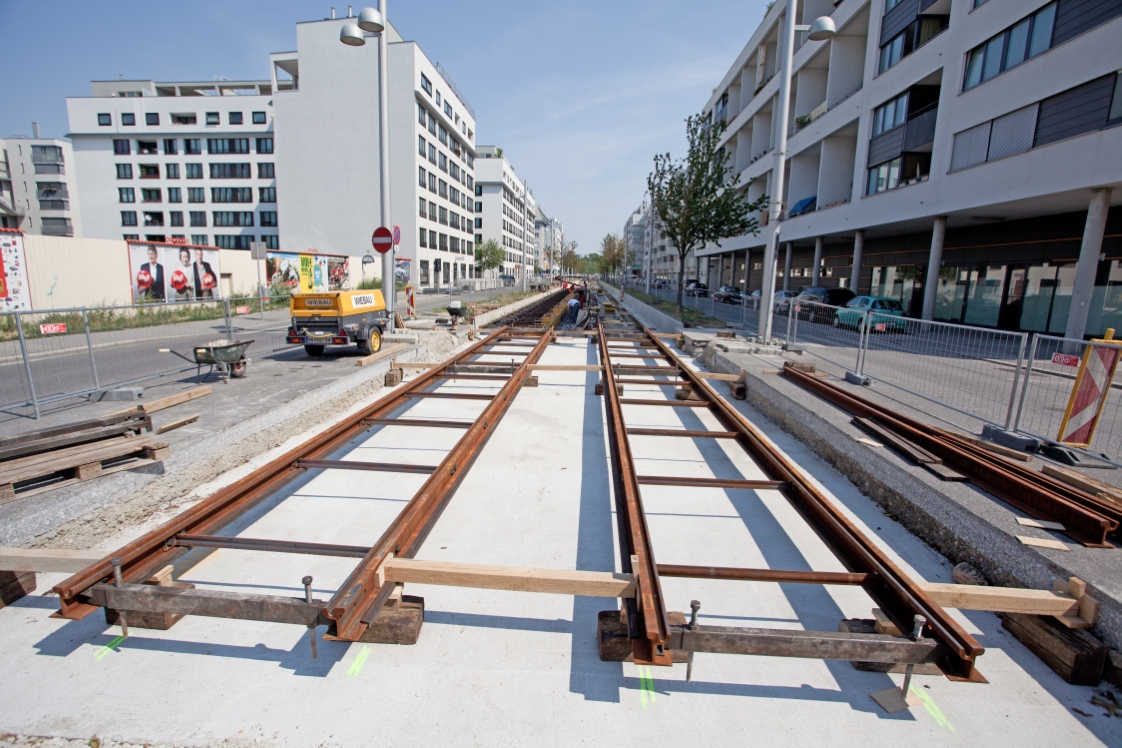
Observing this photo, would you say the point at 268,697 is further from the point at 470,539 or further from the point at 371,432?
the point at 371,432

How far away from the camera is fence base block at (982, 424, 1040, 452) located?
571 centimetres

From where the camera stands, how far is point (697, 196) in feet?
80.7

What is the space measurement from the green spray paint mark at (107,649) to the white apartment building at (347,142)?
4498cm

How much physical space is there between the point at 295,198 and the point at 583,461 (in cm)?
5297

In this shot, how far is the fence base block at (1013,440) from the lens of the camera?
5.71m

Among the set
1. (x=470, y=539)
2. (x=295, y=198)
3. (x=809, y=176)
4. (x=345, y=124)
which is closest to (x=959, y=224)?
(x=809, y=176)

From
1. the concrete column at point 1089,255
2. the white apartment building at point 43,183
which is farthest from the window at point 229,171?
the concrete column at point 1089,255

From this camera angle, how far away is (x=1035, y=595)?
3211 millimetres

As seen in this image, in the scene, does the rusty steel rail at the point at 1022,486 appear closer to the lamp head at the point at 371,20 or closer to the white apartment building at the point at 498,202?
the lamp head at the point at 371,20

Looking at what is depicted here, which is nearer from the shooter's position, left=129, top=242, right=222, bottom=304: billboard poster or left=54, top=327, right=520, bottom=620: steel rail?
left=54, top=327, right=520, bottom=620: steel rail

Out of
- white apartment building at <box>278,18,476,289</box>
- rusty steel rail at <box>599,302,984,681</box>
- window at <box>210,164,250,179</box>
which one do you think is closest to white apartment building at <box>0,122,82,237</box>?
window at <box>210,164,250,179</box>

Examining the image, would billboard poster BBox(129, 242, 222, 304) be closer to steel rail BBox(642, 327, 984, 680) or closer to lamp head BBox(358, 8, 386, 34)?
lamp head BBox(358, 8, 386, 34)

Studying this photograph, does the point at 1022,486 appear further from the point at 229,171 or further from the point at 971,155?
the point at 229,171

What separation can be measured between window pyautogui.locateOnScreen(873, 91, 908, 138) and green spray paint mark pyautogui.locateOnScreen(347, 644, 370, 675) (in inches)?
1198
